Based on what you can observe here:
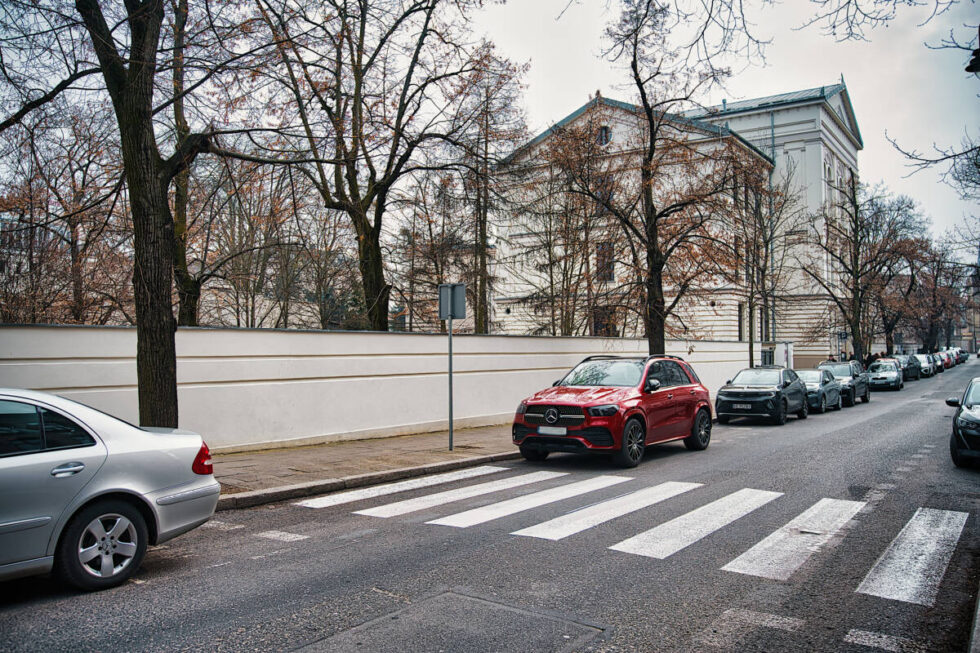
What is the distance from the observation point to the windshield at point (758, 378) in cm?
2084

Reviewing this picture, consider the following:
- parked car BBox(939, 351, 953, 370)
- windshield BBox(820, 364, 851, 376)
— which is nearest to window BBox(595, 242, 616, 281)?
windshield BBox(820, 364, 851, 376)

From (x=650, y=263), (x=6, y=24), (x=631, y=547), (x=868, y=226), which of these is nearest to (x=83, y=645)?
(x=631, y=547)

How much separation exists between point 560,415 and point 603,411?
672mm

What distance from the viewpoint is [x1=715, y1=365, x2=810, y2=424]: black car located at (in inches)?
779

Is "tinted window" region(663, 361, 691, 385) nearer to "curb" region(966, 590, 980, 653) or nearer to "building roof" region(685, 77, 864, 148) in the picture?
"curb" region(966, 590, 980, 653)

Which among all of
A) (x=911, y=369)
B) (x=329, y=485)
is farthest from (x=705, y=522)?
(x=911, y=369)

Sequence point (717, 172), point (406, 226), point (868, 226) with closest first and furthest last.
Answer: point (717, 172) → point (406, 226) → point (868, 226)

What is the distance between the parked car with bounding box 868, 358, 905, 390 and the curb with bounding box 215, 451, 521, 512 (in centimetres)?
3651

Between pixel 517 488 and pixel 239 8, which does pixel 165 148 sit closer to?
pixel 239 8

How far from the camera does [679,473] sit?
34.4ft

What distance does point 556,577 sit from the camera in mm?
5191

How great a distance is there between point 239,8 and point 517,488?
7.87 meters

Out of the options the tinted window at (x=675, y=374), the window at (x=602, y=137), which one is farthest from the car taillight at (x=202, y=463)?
the window at (x=602, y=137)

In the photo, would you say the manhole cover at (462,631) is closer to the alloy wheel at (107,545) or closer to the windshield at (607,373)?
the alloy wheel at (107,545)
